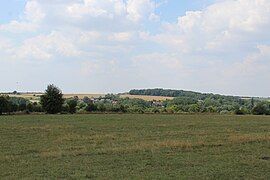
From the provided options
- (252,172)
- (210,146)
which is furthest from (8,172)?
(210,146)

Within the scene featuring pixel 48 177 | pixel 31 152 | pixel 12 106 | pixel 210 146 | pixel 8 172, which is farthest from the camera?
pixel 12 106

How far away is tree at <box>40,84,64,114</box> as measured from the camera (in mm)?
87125

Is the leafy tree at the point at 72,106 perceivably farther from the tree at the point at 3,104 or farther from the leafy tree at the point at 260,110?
the leafy tree at the point at 260,110

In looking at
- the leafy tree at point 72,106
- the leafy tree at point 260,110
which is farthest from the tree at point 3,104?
the leafy tree at point 260,110

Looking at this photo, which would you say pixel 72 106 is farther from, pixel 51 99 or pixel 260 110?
pixel 260 110

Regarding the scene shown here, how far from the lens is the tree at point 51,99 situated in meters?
87.1

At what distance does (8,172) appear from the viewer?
14.2m

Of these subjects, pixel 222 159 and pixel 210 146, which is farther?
pixel 210 146

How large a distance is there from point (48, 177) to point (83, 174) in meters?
1.28

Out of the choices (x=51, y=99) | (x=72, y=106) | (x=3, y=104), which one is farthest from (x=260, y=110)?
(x=3, y=104)

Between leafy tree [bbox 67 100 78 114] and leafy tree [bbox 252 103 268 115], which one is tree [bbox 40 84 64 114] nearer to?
leafy tree [bbox 67 100 78 114]

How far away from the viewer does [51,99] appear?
88.1 m

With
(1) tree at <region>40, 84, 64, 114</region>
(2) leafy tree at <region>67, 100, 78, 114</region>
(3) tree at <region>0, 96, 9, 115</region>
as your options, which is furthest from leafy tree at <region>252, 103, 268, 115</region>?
(3) tree at <region>0, 96, 9, 115</region>

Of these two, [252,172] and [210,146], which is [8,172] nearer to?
[252,172]
